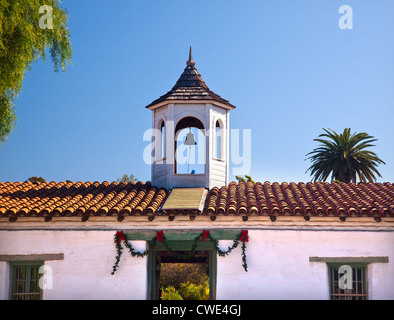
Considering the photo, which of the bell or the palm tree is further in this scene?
the palm tree

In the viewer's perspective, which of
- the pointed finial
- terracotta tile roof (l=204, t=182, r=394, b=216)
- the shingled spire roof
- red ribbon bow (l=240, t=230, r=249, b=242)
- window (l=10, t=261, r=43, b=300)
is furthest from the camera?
the pointed finial

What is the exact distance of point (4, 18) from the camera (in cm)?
1775

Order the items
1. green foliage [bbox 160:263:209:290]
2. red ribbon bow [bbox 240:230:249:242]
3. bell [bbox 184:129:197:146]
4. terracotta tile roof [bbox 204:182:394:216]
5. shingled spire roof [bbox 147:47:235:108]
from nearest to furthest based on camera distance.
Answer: terracotta tile roof [bbox 204:182:394:216] → red ribbon bow [bbox 240:230:249:242] → shingled spire roof [bbox 147:47:235:108] → bell [bbox 184:129:197:146] → green foliage [bbox 160:263:209:290]

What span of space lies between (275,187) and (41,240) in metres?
7.10

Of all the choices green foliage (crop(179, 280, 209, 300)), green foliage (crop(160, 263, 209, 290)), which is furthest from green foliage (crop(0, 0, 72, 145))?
green foliage (crop(160, 263, 209, 290))

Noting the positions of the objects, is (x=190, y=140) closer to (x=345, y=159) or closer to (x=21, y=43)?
(x=21, y=43)

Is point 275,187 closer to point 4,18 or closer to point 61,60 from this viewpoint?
point 61,60

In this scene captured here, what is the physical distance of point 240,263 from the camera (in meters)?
15.8

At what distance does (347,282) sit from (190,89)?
25.9ft

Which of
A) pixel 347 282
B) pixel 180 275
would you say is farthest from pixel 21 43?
pixel 180 275

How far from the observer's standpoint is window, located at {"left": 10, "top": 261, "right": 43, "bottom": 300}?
53.1 feet

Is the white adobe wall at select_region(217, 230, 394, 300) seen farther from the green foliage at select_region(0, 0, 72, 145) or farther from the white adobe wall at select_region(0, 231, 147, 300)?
the green foliage at select_region(0, 0, 72, 145)

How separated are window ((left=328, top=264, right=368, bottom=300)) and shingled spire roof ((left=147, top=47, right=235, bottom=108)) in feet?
22.0
